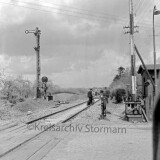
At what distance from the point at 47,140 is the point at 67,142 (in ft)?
2.73

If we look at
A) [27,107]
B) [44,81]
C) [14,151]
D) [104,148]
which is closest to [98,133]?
[104,148]

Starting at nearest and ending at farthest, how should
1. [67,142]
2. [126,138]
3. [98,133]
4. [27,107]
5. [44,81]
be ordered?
[67,142]
[126,138]
[98,133]
[27,107]
[44,81]

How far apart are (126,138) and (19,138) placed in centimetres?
380

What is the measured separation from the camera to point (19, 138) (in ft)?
38.8

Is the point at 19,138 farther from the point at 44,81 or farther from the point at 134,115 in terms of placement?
the point at 44,81

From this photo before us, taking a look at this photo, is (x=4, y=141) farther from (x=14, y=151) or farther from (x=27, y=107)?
(x=27, y=107)

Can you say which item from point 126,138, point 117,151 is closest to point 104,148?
point 117,151

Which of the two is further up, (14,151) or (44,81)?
(44,81)

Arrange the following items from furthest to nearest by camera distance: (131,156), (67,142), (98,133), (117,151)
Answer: (98,133) < (67,142) < (117,151) < (131,156)

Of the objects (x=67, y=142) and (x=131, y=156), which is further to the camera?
(x=67, y=142)

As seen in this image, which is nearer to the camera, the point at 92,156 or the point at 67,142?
the point at 92,156

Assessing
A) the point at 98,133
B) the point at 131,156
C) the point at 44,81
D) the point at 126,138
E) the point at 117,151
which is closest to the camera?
the point at 131,156

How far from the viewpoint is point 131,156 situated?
8.38m

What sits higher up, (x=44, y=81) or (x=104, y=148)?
(x=44, y=81)
